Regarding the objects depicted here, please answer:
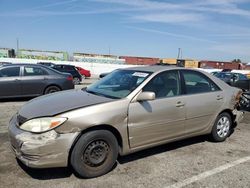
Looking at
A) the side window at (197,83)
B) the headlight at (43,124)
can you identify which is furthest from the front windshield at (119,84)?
the headlight at (43,124)

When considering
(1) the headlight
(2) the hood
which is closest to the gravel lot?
(1) the headlight

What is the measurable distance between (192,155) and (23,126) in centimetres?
286

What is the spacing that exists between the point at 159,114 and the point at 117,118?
82 centimetres

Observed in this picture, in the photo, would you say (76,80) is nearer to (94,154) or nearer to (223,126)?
(223,126)

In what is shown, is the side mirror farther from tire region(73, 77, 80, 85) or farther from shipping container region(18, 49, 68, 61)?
shipping container region(18, 49, 68, 61)

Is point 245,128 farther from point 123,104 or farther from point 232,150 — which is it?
point 123,104

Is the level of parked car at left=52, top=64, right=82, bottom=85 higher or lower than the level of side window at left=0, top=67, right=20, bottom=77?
lower

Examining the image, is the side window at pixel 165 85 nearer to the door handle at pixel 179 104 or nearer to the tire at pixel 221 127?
the door handle at pixel 179 104

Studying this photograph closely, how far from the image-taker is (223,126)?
5.88 m

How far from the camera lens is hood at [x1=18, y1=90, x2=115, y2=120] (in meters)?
3.90

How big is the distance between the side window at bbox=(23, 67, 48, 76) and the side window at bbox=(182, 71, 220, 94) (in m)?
6.80

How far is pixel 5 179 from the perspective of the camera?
12.6ft

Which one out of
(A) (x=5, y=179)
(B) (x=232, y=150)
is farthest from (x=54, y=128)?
(B) (x=232, y=150)

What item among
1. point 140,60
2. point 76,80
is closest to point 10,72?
point 76,80
